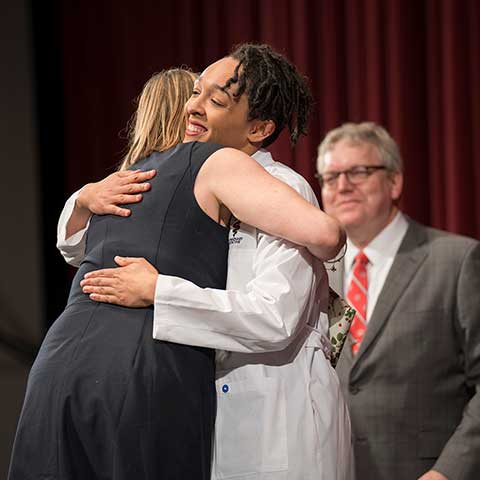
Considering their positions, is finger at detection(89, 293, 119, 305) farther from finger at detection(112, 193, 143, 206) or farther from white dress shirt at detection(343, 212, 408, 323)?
white dress shirt at detection(343, 212, 408, 323)

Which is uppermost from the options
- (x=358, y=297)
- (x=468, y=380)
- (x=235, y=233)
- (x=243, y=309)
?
(x=235, y=233)

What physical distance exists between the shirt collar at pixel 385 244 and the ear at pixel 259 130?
1.32m

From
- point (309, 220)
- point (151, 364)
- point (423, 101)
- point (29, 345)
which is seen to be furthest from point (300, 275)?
point (29, 345)

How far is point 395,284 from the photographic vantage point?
308 centimetres

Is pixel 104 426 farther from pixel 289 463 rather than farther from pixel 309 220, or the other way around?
pixel 309 220

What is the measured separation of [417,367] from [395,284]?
0.26m

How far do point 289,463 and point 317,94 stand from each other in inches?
86.6

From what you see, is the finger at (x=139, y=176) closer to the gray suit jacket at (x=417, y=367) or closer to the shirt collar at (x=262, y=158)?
the shirt collar at (x=262, y=158)

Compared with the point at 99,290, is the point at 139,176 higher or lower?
higher

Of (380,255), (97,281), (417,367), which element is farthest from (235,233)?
(380,255)

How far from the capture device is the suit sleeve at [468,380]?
112 inches

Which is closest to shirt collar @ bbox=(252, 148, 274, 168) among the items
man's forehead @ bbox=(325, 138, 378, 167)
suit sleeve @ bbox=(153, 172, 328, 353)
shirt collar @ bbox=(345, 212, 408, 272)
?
suit sleeve @ bbox=(153, 172, 328, 353)

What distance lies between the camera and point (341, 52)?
376 cm

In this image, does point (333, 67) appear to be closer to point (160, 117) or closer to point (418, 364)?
point (418, 364)
